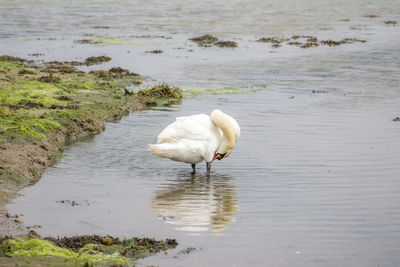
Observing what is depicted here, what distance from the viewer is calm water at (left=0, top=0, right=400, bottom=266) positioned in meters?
8.44

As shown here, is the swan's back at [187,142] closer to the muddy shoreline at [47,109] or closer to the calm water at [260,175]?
the calm water at [260,175]

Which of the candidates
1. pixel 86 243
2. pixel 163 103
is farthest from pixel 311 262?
pixel 163 103

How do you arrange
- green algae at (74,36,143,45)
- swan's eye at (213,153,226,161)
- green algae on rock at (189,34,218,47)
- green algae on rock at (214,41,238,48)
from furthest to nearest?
green algae on rock at (189,34,218,47) < green algae at (74,36,143,45) < green algae on rock at (214,41,238,48) < swan's eye at (213,153,226,161)

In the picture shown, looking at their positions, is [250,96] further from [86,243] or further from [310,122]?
[86,243]

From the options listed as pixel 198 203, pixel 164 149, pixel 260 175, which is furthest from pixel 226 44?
pixel 198 203

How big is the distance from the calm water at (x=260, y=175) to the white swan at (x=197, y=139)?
0.42 meters

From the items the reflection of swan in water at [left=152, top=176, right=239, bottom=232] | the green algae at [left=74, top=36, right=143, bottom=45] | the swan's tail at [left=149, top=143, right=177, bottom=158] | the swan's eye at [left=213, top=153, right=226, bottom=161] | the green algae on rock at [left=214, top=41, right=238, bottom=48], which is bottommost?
the reflection of swan in water at [left=152, top=176, right=239, bottom=232]

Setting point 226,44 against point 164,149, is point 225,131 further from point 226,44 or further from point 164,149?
point 226,44

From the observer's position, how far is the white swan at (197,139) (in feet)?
38.0

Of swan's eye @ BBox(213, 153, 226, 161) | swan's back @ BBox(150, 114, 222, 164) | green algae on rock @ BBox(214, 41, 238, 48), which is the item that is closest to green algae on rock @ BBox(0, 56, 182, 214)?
swan's back @ BBox(150, 114, 222, 164)

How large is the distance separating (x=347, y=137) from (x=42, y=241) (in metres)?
8.69

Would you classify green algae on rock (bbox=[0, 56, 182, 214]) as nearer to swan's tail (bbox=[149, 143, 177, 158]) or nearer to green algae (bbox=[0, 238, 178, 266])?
swan's tail (bbox=[149, 143, 177, 158])

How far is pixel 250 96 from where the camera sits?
65.5 feet

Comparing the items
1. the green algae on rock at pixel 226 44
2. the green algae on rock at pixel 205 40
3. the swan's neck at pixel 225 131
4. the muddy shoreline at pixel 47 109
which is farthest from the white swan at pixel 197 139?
the green algae on rock at pixel 205 40
